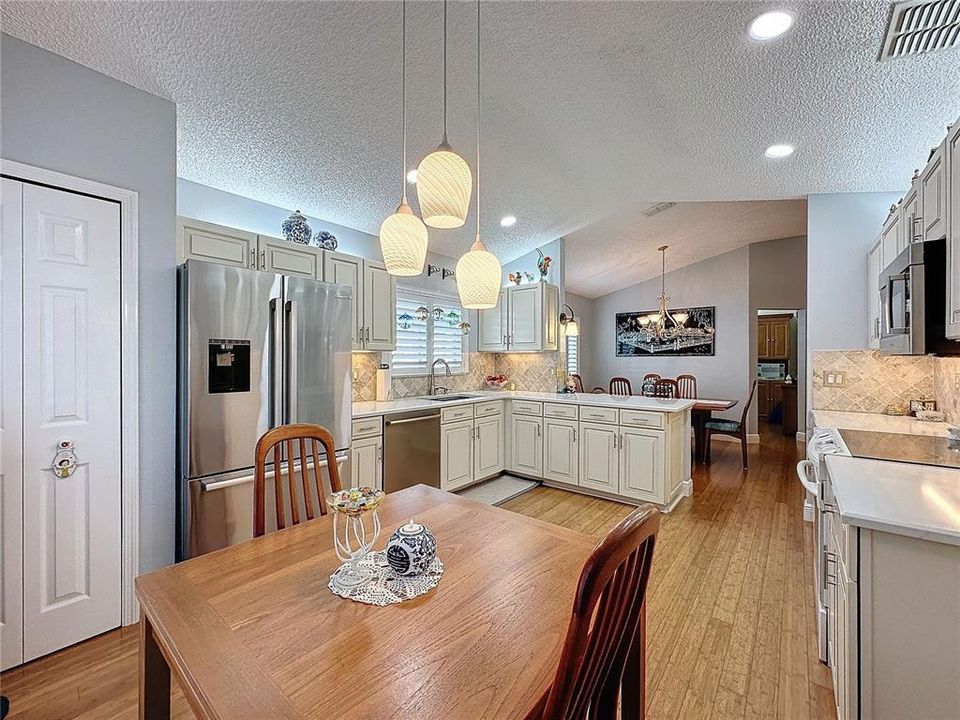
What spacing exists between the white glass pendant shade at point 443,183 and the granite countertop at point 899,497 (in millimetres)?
1425

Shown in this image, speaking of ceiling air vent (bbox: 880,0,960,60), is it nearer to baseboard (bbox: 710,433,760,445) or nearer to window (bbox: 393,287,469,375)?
window (bbox: 393,287,469,375)

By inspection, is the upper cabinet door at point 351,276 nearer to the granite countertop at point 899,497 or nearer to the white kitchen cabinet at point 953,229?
the granite countertop at point 899,497

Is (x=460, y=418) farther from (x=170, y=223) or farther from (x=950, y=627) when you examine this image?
(x=950, y=627)

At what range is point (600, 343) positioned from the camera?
8.54 meters

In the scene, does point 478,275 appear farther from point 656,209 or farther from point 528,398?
point 656,209

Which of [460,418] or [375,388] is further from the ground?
[375,388]

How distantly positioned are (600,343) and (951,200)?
22.5 ft

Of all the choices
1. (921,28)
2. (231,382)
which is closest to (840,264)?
(921,28)

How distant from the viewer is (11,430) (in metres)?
1.80

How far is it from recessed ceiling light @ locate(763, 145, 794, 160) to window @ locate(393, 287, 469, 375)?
122 inches

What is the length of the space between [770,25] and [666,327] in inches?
238

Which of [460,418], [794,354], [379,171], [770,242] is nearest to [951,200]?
[379,171]

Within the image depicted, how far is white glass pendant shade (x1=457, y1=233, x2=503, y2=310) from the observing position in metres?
1.51

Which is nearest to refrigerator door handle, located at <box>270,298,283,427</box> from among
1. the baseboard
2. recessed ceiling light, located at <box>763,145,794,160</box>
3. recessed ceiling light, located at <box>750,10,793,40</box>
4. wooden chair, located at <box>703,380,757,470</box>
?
recessed ceiling light, located at <box>750,10,793,40</box>
